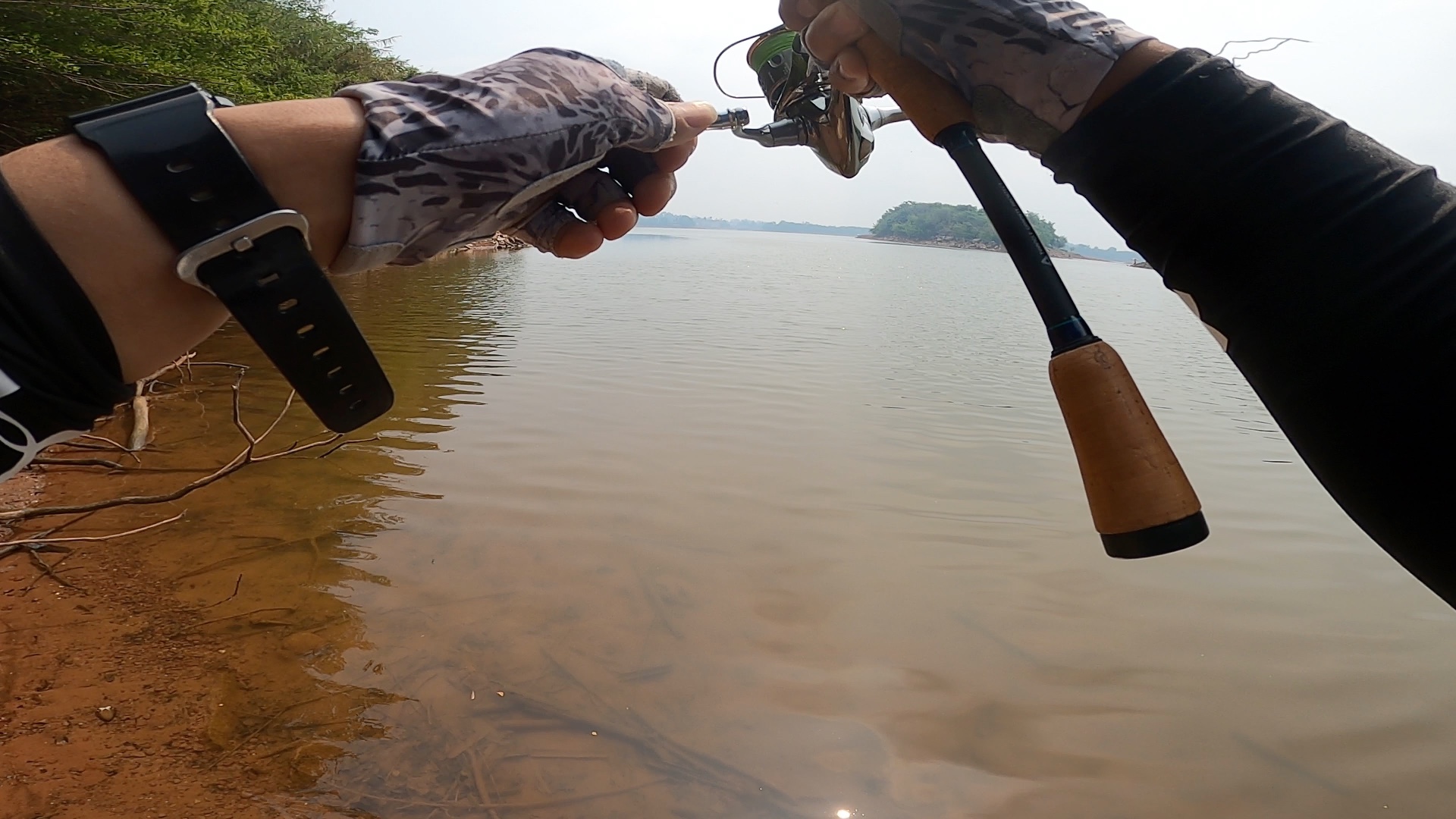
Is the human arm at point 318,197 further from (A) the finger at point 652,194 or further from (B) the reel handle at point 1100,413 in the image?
(B) the reel handle at point 1100,413

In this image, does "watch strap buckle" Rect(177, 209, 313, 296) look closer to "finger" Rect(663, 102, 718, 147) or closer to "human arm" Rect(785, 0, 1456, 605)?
"finger" Rect(663, 102, 718, 147)

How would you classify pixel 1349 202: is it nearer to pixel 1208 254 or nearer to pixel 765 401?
pixel 1208 254

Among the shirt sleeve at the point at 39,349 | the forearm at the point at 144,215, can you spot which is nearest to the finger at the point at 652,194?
the forearm at the point at 144,215

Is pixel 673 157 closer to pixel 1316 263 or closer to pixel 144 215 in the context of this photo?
pixel 144 215

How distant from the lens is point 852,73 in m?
1.59

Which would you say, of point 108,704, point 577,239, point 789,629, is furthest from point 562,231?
point 789,629

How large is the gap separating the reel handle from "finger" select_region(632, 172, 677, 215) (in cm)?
47

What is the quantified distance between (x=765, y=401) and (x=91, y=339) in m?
8.21

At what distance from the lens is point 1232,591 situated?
4656mm

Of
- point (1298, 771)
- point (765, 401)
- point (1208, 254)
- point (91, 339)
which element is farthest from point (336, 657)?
point (765, 401)

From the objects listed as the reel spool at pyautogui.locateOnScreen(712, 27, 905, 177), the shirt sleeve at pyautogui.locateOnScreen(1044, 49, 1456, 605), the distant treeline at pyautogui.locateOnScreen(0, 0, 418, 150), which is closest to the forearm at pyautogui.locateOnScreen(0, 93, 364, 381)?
the shirt sleeve at pyautogui.locateOnScreen(1044, 49, 1456, 605)

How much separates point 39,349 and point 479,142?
1.79ft

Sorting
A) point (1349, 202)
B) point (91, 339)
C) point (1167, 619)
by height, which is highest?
point (1349, 202)

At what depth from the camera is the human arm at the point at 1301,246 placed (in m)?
1.14
